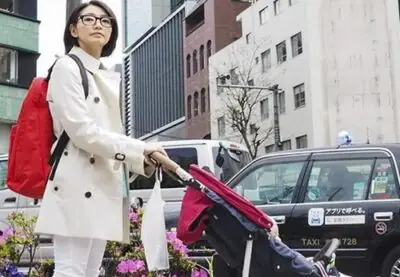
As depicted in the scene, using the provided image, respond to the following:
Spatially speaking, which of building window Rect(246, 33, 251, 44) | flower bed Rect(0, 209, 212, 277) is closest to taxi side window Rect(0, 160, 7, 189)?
flower bed Rect(0, 209, 212, 277)

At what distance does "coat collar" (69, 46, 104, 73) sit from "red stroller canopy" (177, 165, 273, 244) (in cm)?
77

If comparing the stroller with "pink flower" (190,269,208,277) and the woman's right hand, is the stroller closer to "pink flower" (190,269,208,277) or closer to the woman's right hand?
the woman's right hand

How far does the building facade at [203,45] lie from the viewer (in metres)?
52.1

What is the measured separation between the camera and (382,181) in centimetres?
748

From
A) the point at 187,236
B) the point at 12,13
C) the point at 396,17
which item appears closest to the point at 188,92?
the point at 396,17

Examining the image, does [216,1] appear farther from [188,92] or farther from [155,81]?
[155,81]

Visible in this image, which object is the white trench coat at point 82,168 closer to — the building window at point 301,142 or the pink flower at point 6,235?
the pink flower at point 6,235

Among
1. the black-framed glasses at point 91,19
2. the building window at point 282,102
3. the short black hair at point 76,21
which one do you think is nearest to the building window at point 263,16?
the building window at point 282,102

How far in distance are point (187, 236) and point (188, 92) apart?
177 feet

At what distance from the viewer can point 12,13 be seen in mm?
28078

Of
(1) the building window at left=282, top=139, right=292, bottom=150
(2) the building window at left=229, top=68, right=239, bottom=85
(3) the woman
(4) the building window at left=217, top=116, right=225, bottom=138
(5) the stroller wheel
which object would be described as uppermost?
(2) the building window at left=229, top=68, right=239, bottom=85

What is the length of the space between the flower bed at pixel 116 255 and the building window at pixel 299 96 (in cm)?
3212

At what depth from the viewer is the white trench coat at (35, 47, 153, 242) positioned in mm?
3096

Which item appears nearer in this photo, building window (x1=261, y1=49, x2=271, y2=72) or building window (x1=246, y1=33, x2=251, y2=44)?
building window (x1=261, y1=49, x2=271, y2=72)
